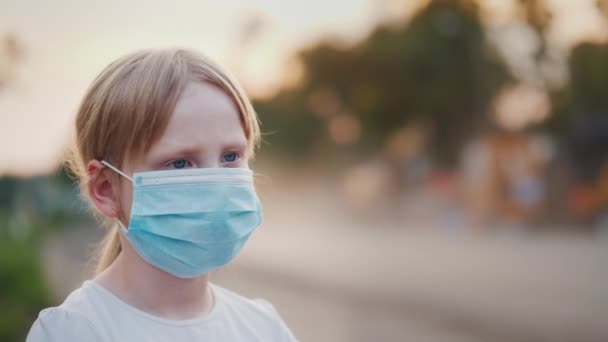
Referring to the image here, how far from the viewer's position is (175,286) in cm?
238

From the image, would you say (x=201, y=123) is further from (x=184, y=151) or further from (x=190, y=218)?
(x=190, y=218)

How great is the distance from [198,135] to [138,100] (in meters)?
0.18

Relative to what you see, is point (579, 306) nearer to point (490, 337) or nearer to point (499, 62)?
point (490, 337)

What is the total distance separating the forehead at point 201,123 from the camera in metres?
2.25

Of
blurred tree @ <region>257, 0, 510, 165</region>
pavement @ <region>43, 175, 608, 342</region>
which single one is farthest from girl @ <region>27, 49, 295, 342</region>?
blurred tree @ <region>257, 0, 510, 165</region>

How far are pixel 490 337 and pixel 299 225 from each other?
36691mm

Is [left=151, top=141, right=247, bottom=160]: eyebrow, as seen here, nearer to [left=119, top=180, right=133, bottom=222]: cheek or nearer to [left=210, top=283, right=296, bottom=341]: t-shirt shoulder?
[left=119, top=180, right=133, bottom=222]: cheek

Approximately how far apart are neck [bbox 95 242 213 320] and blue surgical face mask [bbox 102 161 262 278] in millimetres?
26

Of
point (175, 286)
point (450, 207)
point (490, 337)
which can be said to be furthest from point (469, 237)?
point (175, 286)

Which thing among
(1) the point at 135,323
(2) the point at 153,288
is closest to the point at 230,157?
(2) the point at 153,288

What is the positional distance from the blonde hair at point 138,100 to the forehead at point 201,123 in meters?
0.02

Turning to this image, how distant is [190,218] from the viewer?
2.44 metres

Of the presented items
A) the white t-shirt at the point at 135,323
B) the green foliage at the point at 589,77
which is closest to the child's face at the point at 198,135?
the white t-shirt at the point at 135,323

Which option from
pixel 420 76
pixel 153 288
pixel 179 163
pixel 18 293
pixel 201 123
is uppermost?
pixel 420 76
